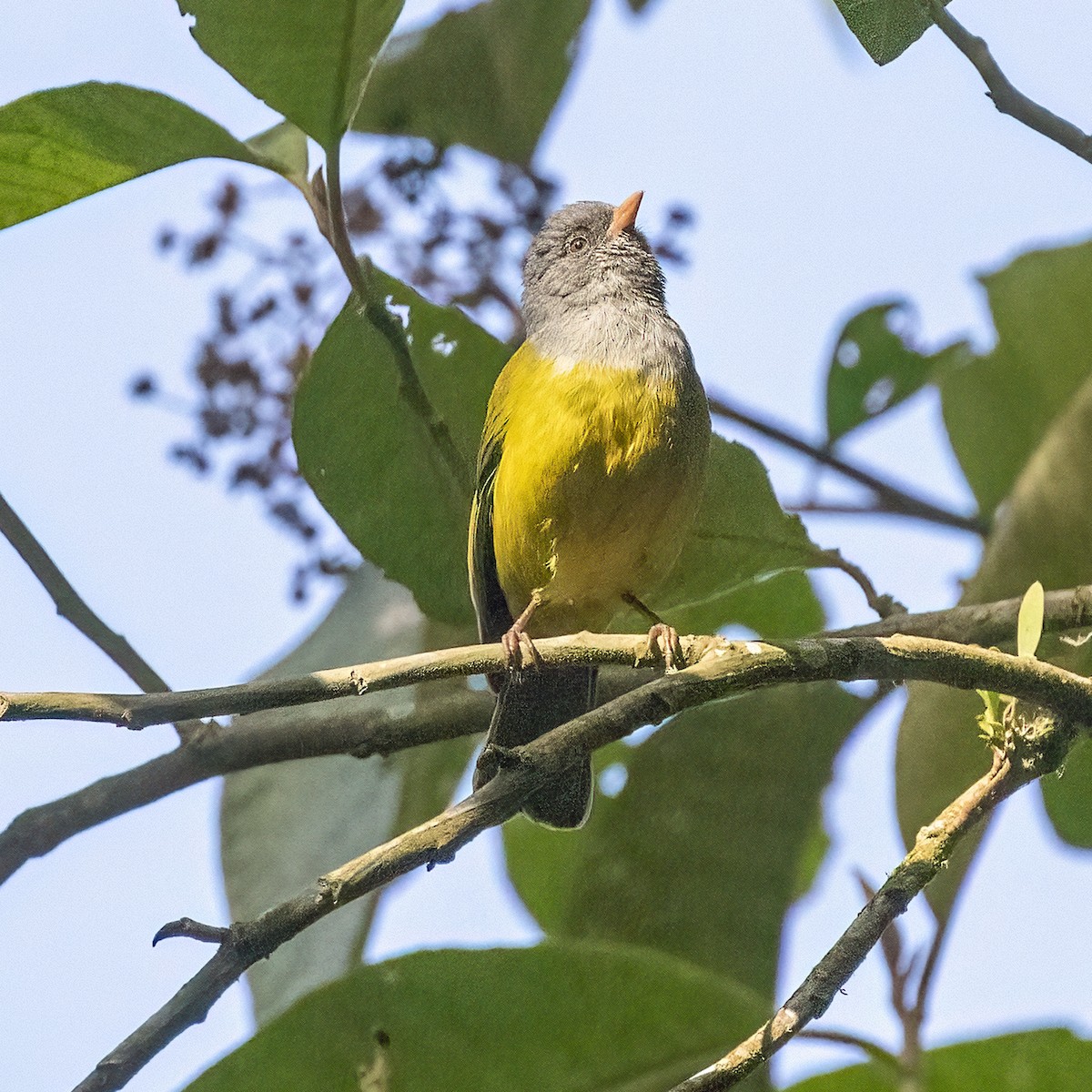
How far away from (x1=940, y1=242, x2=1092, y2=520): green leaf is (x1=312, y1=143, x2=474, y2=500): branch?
3.34 ft

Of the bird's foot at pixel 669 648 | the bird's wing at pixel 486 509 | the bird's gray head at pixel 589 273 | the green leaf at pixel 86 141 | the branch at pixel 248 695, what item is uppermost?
the bird's gray head at pixel 589 273

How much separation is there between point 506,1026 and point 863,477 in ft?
A: 4.72

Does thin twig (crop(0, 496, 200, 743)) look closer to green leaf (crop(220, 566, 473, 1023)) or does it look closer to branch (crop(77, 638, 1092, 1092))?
green leaf (crop(220, 566, 473, 1023))

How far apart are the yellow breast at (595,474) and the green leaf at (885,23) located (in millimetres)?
829

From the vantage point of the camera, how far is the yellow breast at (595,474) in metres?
2.41

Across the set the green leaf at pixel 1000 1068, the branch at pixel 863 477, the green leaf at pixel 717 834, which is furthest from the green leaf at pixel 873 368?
the green leaf at pixel 1000 1068

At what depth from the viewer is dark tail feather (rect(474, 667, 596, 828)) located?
2.44m

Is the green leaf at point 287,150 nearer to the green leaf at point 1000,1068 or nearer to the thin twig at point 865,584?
the thin twig at point 865,584

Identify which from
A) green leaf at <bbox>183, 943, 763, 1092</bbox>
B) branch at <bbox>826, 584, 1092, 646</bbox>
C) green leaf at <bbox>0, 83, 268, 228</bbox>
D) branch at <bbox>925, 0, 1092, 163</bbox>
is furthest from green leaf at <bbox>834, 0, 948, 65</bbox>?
green leaf at <bbox>183, 943, 763, 1092</bbox>

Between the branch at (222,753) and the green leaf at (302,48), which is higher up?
the green leaf at (302,48)

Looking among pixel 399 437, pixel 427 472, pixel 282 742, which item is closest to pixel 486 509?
pixel 427 472

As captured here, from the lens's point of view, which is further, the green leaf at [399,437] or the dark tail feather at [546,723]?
the dark tail feather at [546,723]

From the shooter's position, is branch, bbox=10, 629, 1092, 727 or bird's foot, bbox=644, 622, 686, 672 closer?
branch, bbox=10, 629, 1092, 727

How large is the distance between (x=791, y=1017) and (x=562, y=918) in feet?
3.61
